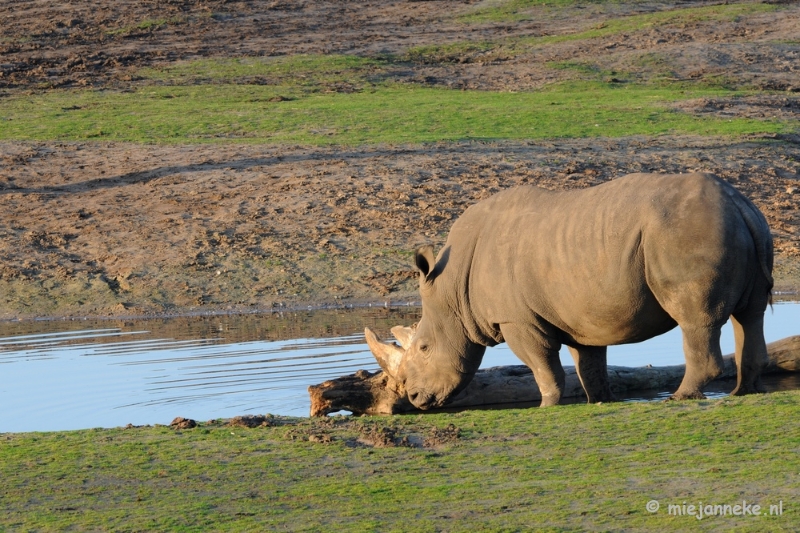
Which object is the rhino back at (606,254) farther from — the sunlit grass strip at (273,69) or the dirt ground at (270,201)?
the sunlit grass strip at (273,69)

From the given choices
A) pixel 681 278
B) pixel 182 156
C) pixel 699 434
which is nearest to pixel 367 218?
pixel 182 156

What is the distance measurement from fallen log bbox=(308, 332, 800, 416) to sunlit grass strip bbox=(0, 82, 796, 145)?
1026 cm

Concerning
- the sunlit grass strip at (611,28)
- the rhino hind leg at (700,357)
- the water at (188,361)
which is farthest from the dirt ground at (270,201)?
the rhino hind leg at (700,357)

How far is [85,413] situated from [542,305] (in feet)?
11.4

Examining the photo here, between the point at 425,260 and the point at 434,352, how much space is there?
66 cm

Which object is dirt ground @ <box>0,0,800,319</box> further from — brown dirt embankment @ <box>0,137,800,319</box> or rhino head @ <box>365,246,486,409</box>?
rhino head @ <box>365,246,486,409</box>

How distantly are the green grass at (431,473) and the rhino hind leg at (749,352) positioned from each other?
766 mm

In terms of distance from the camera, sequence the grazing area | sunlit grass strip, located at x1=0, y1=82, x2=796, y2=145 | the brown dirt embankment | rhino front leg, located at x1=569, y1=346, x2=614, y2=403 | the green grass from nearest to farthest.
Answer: the green grass → the grazing area → rhino front leg, located at x1=569, y1=346, x2=614, y2=403 → the brown dirt embankment → sunlit grass strip, located at x1=0, y1=82, x2=796, y2=145

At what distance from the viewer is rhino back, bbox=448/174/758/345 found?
7465mm

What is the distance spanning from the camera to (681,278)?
24.7ft

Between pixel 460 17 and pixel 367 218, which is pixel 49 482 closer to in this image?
pixel 367 218

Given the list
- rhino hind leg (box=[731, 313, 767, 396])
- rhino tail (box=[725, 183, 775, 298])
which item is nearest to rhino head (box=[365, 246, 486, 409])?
rhino hind leg (box=[731, 313, 767, 396])

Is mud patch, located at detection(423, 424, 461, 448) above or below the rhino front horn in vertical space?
A: above

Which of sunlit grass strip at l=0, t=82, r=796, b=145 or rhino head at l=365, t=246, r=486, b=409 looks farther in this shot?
sunlit grass strip at l=0, t=82, r=796, b=145
